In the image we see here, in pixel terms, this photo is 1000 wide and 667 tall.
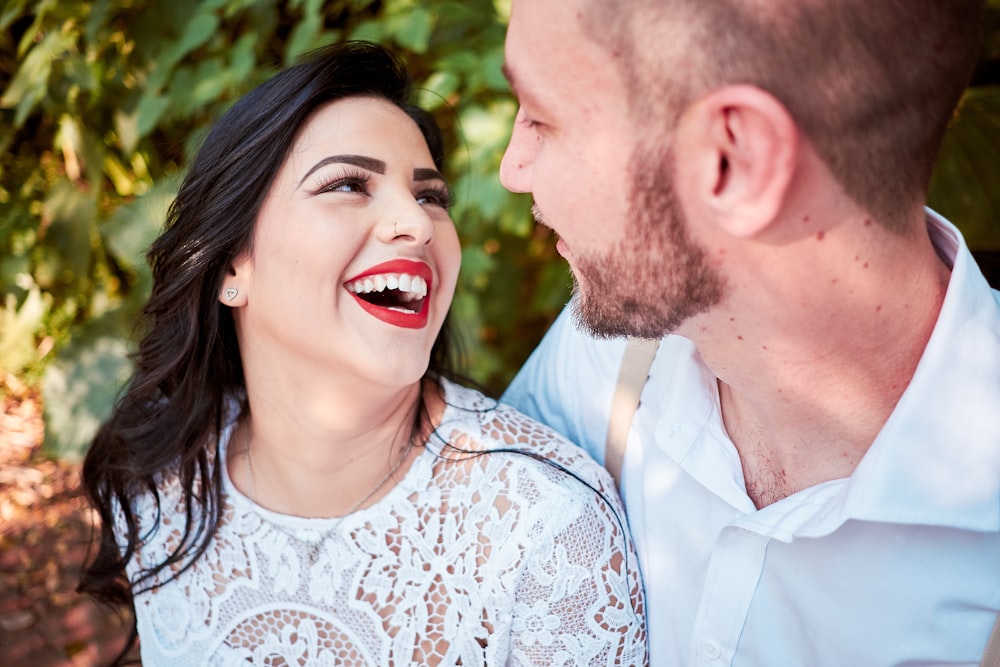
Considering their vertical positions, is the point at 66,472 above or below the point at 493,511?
below

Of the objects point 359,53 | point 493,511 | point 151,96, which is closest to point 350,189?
point 359,53

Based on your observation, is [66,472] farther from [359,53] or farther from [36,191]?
[359,53]

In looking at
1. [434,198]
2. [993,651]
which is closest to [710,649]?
[993,651]

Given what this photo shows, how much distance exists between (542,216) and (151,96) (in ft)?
6.66

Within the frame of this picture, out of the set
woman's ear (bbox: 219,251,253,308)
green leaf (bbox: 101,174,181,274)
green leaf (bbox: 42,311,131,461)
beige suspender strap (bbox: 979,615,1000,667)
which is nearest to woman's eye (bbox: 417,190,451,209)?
woman's ear (bbox: 219,251,253,308)

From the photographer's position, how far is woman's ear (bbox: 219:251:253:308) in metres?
1.93

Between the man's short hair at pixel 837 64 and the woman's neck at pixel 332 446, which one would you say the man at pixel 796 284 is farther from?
the woman's neck at pixel 332 446

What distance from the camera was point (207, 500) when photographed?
210 cm

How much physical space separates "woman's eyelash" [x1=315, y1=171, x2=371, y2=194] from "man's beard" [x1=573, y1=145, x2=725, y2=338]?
55 centimetres

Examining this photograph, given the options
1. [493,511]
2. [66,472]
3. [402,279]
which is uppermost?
[402,279]

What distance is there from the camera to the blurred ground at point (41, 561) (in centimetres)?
337

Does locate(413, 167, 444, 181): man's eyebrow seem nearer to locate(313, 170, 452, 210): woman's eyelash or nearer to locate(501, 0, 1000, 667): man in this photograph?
locate(313, 170, 452, 210): woman's eyelash

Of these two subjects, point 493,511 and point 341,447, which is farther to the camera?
point 341,447

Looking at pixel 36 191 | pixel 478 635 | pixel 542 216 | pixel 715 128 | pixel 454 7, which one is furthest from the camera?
pixel 36 191
